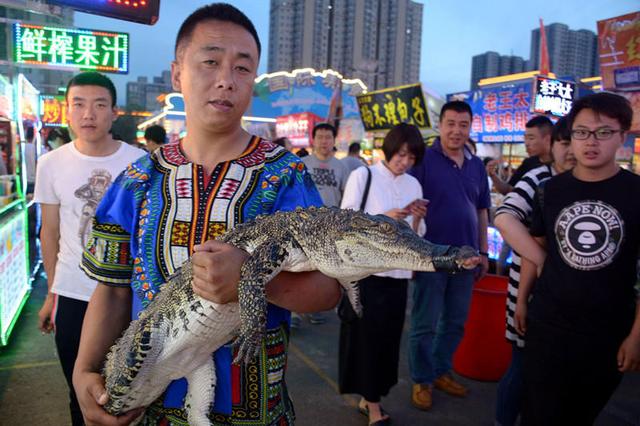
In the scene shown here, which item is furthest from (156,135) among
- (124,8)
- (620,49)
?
(620,49)

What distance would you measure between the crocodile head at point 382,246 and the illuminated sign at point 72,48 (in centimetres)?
1013

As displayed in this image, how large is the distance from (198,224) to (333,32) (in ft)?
185

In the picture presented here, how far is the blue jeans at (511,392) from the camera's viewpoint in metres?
2.71

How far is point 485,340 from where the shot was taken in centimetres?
385

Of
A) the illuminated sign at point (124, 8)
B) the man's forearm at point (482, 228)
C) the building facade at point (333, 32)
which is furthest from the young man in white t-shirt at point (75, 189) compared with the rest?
the building facade at point (333, 32)

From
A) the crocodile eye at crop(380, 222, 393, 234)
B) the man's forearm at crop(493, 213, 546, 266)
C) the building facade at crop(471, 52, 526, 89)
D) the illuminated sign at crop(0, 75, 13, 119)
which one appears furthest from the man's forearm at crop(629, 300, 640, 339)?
the building facade at crop(471, 52, 526, 89)

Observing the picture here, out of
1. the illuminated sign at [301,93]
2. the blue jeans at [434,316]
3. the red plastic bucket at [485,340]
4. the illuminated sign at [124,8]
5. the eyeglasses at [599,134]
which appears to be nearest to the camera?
the eyeglasses at [599,134]

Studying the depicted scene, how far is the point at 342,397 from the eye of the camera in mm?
3576

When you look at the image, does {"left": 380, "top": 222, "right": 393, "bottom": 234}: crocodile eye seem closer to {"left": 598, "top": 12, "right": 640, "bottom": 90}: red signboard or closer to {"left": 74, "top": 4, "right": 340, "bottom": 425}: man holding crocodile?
{"left": 74, "top": 4, "right": 340, "bottom": 425}: man holding crocodile

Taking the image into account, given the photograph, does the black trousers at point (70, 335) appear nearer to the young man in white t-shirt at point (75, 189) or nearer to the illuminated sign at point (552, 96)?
the young man in white t-shirt at point (75, 189)

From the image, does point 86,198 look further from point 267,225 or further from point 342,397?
point 342,397

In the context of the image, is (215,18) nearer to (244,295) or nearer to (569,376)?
(244,295)

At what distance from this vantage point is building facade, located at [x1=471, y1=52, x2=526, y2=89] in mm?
57938

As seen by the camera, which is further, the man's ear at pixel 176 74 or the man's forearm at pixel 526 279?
the man's forearm at pixel 526 279
